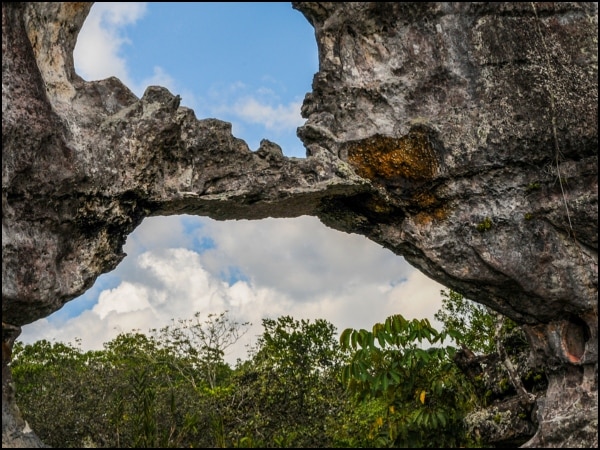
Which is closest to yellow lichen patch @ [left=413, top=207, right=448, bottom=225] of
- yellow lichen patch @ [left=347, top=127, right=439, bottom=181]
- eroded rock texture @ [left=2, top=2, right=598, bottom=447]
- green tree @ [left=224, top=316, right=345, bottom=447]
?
A: eroded rock texture @ [left=2, top=2, right=598, bottom=447]

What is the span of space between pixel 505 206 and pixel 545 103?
1.22 m

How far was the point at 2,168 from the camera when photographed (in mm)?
6363

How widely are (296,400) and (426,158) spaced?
12.5 ft

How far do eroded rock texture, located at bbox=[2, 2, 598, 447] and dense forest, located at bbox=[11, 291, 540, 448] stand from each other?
1129 millimetres

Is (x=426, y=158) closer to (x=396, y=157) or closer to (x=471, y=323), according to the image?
(x=396, y=157)

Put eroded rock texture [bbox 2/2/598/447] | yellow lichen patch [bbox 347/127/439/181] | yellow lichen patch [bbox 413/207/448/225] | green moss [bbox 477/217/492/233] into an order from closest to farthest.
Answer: eroded rock texture [bbox 2/2/598/447] → green moss [bbox 477/217/492/233] → yellow lichen patch [bbox 347/127/439/181] → yellow lichen patch [bbox 413/207/448/225]

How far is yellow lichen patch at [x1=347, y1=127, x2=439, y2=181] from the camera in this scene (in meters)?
7.76

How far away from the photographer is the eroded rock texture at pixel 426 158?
23.7 ft

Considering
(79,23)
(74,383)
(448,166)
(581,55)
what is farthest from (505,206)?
(74,383)

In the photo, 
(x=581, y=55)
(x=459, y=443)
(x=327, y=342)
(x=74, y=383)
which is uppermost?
(x=581, y=55)

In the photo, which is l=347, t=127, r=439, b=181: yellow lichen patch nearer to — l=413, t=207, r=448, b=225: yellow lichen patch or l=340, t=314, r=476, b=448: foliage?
l=413, t=207, r=448, b=225: yellow lichen patch

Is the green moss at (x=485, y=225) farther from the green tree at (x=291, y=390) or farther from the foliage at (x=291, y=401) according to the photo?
the green tree at (x=291, y=390)

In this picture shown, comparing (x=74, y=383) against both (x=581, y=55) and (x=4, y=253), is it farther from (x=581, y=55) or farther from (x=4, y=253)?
(x=581, y=55)

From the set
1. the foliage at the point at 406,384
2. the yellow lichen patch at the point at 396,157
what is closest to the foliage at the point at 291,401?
the foliage at the point at 406,384
